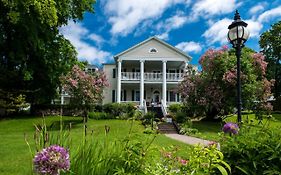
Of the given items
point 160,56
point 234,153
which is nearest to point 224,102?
point 160,56

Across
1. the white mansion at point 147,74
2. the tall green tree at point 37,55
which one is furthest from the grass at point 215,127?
the tall green tree at point 37,55

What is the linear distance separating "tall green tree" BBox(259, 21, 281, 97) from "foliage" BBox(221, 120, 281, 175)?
39615mm

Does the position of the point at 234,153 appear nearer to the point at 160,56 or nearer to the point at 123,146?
the point at 123,146

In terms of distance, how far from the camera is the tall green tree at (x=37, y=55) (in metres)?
27.6

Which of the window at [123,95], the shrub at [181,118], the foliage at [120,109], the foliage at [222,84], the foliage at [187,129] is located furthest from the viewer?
the window at [123,95]

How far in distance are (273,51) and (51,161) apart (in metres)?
44.0

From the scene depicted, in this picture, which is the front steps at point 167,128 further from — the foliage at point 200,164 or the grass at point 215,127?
the foliage at point 200,164

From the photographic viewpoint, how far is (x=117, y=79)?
131 feet

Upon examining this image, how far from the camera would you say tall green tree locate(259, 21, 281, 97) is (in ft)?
134

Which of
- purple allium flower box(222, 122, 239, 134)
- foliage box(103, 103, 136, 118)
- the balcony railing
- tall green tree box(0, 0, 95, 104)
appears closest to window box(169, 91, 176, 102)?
the balcony railing

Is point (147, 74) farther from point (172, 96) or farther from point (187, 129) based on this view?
point (187, 129)

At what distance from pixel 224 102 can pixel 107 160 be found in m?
24.4

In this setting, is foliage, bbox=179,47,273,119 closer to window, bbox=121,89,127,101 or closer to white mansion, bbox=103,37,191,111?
white mansion, bbox=103,37,191,111

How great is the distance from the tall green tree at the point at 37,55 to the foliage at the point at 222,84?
11.7 m
